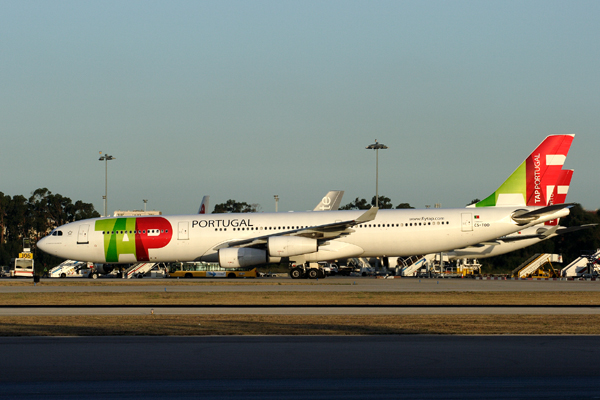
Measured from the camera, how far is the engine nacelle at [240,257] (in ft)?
113

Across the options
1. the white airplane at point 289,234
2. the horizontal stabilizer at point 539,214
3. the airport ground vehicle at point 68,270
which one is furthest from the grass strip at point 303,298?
the airport ground vehicle at point 68,270

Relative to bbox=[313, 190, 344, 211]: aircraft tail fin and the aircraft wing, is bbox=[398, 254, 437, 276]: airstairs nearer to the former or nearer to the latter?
bbox=[313, 190, 344, 211]: aircraft tail fin

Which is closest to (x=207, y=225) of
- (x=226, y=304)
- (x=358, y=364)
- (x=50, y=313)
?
(x=226, y=304)

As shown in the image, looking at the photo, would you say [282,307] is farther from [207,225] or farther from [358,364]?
[207,225]

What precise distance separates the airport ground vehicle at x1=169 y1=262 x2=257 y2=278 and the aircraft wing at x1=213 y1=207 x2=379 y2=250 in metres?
9.31

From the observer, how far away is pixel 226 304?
66.8 ft

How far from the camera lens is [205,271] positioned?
171 feet

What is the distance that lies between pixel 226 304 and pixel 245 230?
16401 millimetres

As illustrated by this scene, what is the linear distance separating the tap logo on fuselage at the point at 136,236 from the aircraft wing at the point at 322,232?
11.6 feet

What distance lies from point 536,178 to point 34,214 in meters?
75.9

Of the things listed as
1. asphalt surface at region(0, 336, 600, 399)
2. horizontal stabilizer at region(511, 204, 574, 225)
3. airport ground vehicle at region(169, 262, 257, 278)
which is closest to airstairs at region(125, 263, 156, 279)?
airport ground vehicle at region(169, 262, 257, 278)

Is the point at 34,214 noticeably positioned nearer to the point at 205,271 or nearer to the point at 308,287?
the point at 205,271

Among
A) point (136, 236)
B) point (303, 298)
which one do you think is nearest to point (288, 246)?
point (136, 236)

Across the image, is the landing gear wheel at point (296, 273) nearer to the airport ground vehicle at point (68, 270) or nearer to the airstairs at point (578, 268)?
the airstairs at point (578, 268)
